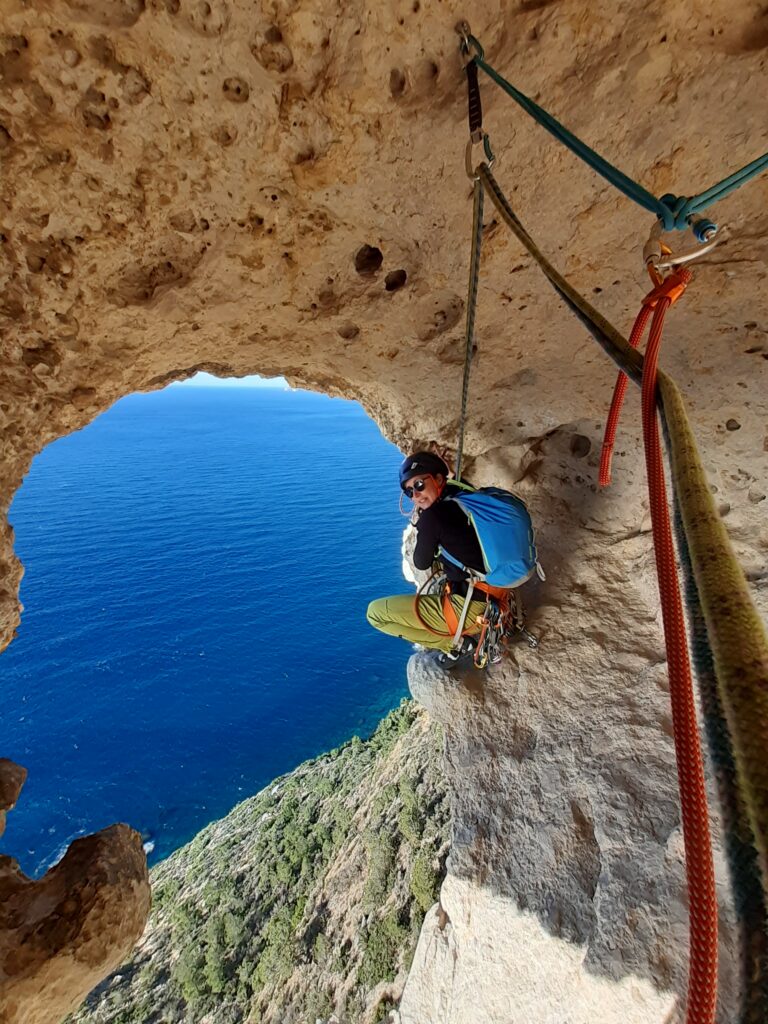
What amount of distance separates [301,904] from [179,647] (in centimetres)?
2179

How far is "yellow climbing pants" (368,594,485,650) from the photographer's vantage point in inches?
156

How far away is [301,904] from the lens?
10.6 metres

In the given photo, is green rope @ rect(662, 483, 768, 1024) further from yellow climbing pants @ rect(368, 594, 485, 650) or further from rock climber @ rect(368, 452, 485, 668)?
yellow climbing pants @ rect(368, 594, 485, 650)

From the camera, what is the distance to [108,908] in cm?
241

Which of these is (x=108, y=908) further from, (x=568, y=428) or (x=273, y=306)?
(x=568, y=428)

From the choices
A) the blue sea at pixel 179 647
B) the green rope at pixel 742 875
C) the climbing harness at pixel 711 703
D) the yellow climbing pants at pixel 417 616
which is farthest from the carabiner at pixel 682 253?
the blue sea at pixel 179 647

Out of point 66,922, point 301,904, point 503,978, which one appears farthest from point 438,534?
point 301,904

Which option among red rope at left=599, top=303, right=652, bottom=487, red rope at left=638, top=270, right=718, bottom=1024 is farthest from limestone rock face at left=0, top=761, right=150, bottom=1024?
red rope at left=599, top=303, right=652, bottom=487

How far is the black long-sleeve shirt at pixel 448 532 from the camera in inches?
129

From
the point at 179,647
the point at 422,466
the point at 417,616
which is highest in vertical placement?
the point at 422,466

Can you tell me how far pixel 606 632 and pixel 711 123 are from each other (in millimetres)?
3713

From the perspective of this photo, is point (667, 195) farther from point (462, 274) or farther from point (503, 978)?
point (503, 978)

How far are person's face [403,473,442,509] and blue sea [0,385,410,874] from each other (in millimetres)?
22876

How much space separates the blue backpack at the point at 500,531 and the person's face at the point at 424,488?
129 mm
